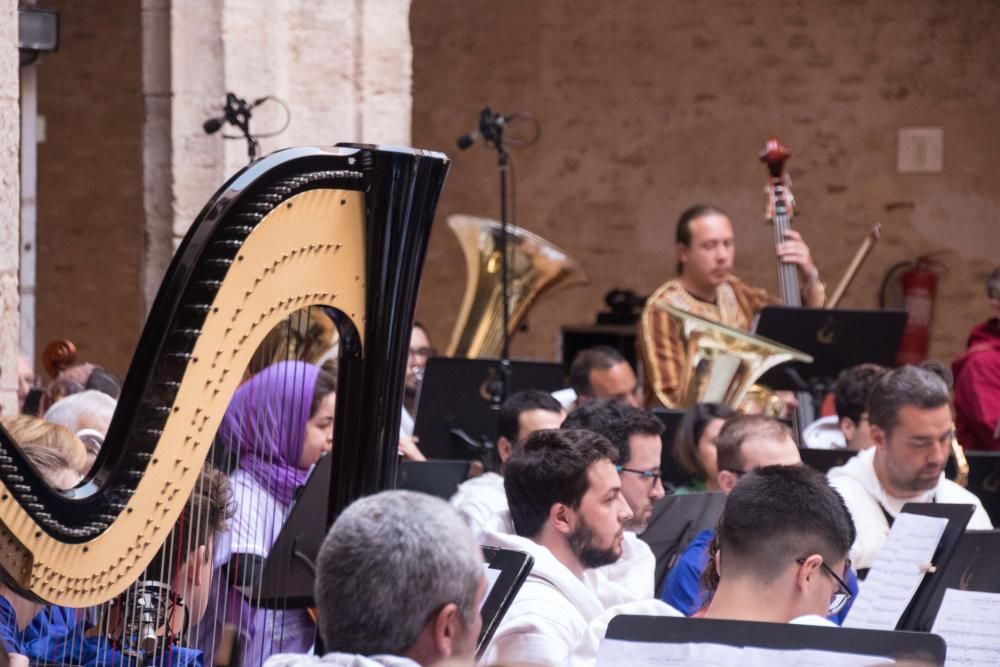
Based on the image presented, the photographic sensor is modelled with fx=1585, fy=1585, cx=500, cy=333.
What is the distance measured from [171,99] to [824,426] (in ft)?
9.68

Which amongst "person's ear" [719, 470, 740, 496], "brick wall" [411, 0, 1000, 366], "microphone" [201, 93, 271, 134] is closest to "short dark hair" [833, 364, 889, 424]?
"person's ear" [719, 470, 740, 496]

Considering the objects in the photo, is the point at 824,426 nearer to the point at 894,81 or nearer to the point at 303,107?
the point at 303,107

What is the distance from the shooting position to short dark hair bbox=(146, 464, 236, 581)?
2676 mm

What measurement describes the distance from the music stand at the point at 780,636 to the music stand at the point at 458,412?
3.92 metres

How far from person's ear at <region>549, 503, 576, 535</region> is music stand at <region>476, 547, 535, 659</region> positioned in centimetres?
71

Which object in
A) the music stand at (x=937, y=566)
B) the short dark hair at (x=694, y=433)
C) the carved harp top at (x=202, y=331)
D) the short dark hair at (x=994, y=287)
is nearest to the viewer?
the carved harp top at (x=202, y=331)

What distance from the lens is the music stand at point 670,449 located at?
18.3 feet

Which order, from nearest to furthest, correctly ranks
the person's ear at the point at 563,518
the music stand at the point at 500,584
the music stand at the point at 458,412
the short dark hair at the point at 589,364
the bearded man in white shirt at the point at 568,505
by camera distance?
the music stand at the point at 500,584
the bearded man in white shirt at the point at 568,505
the person's ear at the point at 563,518
the music stand at the point at 458,412
the short dark hair at the point at 589,364

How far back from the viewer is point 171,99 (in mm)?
6242

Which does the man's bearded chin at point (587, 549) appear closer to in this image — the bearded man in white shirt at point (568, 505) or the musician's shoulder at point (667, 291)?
the bearded man in white shirt at point (568, 505)

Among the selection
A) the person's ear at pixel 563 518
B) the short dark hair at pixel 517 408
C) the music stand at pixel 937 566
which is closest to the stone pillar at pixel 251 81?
the short dark hair at pixel 517 408

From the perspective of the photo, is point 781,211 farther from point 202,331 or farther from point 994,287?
point 202,331

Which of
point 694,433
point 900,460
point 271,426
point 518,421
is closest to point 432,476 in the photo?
point 518,421

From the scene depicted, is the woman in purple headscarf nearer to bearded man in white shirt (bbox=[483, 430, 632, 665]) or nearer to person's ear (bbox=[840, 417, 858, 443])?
bearded man in white shirt (bbox=[483, 430, 632, 665])
